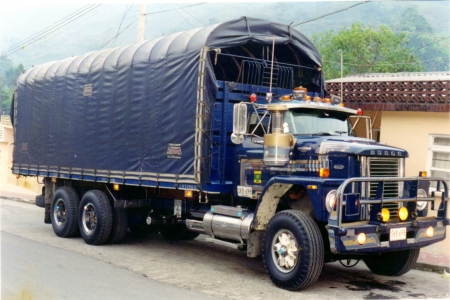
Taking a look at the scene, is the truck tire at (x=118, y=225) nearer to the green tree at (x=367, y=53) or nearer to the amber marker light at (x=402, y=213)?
the amber marker light at (x=402, y=213)

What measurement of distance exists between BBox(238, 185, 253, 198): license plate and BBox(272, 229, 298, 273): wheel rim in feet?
4.00

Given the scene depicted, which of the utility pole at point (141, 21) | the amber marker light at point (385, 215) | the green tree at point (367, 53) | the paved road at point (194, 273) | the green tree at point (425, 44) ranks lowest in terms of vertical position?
the paved road at point (194, 273)

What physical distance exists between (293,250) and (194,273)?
6.40ft

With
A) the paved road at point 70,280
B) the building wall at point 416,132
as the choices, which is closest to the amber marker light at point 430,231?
the paved road at point 70,280

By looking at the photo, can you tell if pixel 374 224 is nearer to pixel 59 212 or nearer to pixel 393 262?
pixel 393 262

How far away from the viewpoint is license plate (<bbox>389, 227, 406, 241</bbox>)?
777 cm

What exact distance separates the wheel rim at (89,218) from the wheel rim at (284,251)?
5105 mm

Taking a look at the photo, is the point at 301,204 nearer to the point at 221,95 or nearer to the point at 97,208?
the point at 221,95

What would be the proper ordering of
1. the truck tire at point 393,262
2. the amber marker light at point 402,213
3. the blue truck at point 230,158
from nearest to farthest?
the blue truck at point 230,158 < the amber marker light at point 402,213 < the truck tire at point 393,262

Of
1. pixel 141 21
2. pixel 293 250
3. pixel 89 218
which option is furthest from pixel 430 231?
pixel 141 21

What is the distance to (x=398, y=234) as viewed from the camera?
785 cm

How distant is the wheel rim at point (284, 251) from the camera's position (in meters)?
8.01

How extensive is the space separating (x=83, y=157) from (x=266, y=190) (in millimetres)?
5384

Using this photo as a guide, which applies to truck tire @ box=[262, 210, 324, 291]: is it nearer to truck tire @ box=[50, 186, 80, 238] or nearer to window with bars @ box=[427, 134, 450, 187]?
window with bars @ box=[427, 134, 450, 187]
